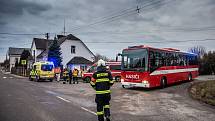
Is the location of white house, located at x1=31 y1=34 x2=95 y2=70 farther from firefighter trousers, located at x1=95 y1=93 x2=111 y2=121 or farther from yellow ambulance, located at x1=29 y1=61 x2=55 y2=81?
firefighter trousers, located at x1=95 y1=93 x2=111 y2=121

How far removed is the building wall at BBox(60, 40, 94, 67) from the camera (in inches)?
2132

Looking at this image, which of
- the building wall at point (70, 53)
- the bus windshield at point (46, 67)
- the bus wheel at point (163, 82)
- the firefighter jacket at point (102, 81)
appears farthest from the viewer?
the building wall at point (70, 53)

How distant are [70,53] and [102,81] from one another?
4814 centimetres

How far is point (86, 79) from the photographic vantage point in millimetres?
28953

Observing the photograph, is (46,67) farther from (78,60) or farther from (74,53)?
(74,53)

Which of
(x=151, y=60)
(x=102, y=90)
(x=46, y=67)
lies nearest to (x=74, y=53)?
(x=46, y=67)

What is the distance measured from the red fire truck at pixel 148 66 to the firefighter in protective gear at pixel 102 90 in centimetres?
1052

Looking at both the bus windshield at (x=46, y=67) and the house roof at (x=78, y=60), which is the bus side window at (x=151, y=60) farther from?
the house roof at (x=78, y=60)

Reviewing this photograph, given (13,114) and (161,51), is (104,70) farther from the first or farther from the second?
(161,51)

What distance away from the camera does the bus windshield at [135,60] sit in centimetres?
1808

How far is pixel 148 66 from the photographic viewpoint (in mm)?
18000

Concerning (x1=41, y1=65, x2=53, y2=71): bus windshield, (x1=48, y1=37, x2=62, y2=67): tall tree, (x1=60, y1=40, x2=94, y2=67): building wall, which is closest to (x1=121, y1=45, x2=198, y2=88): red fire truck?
(x1=41, y1=65, x2=53, y2=71): bus windshield

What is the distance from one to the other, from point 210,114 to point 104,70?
5.14 meters

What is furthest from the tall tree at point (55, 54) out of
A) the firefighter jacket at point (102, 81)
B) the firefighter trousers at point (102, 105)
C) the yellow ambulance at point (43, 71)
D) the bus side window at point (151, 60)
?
the firefighter trousers at point (102, 105)
